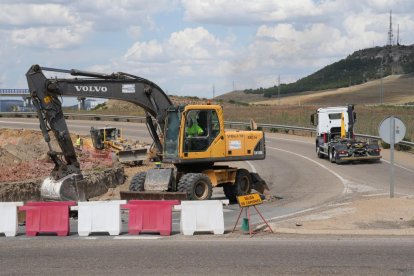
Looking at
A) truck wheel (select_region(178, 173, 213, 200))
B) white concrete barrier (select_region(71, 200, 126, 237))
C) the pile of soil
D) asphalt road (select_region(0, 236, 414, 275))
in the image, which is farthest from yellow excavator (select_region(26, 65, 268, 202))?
the pile of soil

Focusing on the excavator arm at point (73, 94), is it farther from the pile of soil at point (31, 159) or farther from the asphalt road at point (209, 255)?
the pile of soil at point (31, 159)

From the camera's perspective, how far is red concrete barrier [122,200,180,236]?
15.0 metres

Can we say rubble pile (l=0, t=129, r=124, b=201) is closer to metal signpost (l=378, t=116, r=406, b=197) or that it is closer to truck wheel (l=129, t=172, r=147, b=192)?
truck wheel (l=129, t=172, r=147, b=192)

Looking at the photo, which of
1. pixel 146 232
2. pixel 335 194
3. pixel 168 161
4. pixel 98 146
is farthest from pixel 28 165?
pixel 146 232

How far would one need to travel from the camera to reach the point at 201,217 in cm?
1495

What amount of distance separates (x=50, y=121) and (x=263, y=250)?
814 cm

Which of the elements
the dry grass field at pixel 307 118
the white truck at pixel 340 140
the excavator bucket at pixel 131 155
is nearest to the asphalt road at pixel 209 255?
the excavator bucket at pixel 131 155

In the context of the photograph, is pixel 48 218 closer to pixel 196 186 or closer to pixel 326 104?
pixel 196 186

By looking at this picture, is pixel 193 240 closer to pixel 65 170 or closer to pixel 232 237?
pixel 232 237

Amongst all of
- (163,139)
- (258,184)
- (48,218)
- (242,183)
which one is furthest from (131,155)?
(48,218)

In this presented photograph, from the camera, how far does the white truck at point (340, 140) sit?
3338cm

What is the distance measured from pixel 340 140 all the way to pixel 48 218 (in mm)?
21916

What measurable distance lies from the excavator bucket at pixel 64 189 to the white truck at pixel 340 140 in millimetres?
17474

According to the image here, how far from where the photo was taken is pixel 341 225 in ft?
52.1
